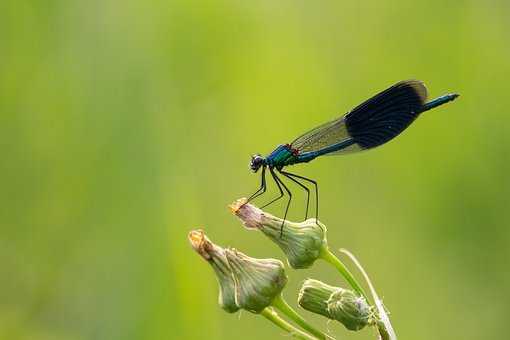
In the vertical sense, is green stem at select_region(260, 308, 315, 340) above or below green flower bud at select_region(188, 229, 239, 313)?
below

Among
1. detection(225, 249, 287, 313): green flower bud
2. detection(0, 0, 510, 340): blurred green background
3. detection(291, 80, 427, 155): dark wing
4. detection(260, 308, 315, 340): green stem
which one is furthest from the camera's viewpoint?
detection(0, 0, 510, 340): blurred green background

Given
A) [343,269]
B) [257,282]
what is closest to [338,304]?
[343,269]

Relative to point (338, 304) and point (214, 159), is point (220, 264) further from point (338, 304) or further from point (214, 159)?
point (214, 159)

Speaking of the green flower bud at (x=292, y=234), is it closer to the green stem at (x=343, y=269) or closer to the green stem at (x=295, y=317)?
the green stem at (x=343, y=269)

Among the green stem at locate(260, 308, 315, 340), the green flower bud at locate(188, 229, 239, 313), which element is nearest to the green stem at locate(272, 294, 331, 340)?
the green stem at locate(260, 308, 315, 340)

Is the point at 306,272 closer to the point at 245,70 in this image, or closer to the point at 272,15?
the point at 245,70

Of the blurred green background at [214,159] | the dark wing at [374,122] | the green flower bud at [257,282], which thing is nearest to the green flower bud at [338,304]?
the green flower bud at [257,282]

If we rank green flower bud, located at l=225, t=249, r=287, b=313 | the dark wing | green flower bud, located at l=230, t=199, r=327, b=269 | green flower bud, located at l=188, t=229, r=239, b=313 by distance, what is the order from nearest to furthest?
green flower bud, located at l=225, t=249, r=287, b=313
green flower bud, located at l=188, t=229, r=239, b=313
green flower bud, located at l=230, t=199, r=327, b=269
the dark wing

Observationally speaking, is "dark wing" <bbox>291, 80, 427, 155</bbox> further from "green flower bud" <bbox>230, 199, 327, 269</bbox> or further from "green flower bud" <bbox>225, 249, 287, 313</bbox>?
"green flower bud" <bbox>225, 249, 287, 313</bbox>
